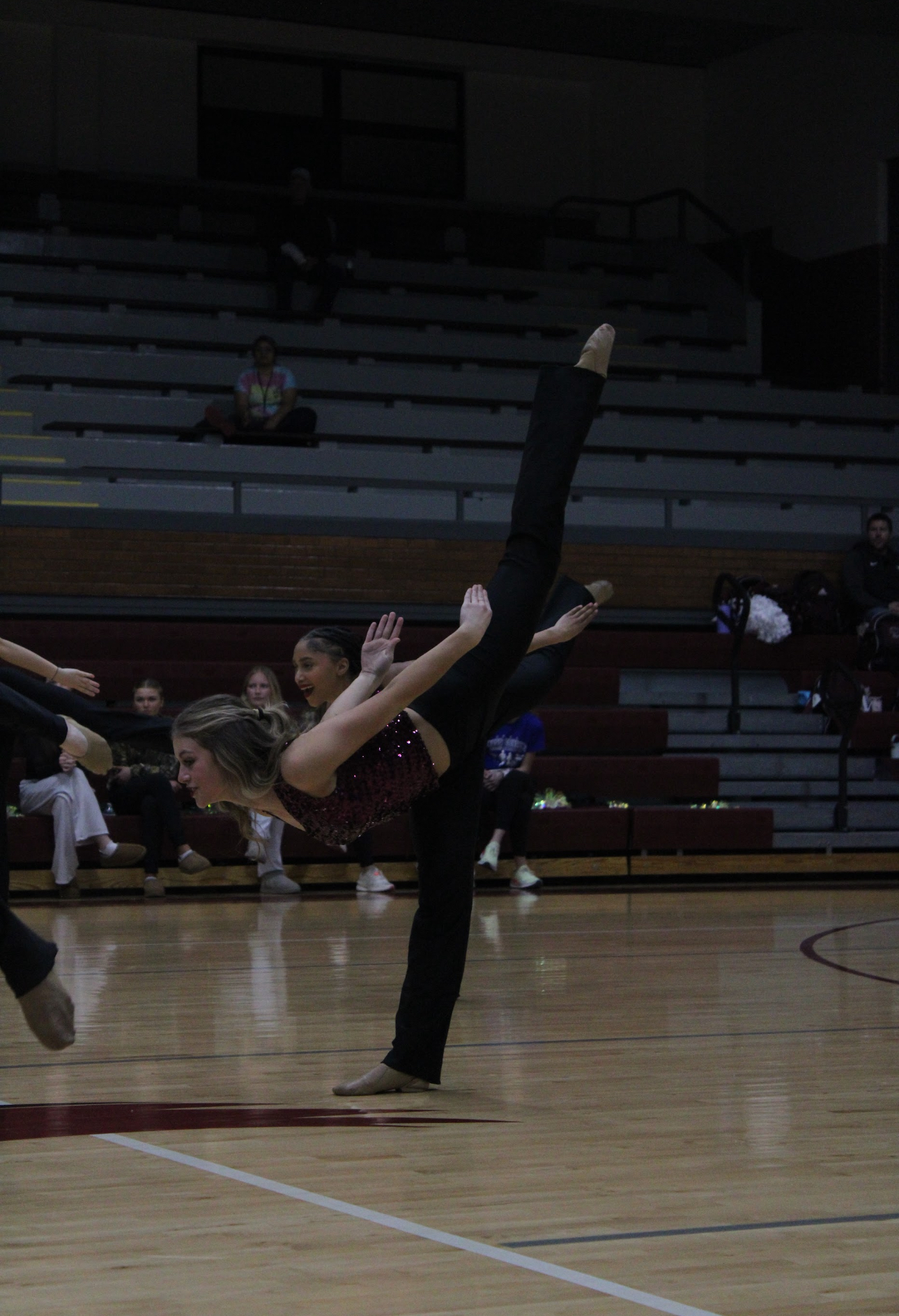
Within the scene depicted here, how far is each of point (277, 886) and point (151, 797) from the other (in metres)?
0.90

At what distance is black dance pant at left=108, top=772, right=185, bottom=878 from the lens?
9109 millimetres

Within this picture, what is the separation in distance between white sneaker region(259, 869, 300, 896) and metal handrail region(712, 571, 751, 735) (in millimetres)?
3549

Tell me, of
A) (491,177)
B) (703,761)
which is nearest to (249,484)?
(703,761)

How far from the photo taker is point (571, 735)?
10.7m

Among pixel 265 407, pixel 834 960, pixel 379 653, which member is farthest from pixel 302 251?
pixel 379 653

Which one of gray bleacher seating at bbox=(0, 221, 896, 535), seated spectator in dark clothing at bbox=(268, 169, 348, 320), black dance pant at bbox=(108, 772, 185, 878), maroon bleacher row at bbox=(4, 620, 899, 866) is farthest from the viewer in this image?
seated spectator in dark clothing at bbox=(268, 169, 348, 320)

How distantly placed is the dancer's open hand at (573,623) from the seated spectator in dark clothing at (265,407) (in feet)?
24.7

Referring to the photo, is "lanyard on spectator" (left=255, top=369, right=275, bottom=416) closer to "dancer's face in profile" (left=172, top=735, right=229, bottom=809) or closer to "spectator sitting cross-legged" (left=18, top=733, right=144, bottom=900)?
"spectator sitting cross-legged" (left=18, top=733, right=144, bottom=900)

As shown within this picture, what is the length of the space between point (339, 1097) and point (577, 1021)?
1429 mm

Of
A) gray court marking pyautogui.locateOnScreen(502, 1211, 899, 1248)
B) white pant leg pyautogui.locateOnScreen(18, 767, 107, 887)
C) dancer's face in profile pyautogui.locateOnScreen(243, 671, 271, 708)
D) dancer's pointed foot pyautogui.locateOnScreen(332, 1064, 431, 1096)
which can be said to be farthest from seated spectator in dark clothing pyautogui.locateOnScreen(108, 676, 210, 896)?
gray court marking pyautogui.locateOnScreen(502, 1211, 899, 1248)

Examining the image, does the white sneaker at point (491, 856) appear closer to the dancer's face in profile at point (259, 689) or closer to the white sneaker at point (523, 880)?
the white sneaker at point (523, 880)

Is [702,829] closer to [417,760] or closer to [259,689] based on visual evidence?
[259,689]

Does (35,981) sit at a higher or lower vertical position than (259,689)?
lower

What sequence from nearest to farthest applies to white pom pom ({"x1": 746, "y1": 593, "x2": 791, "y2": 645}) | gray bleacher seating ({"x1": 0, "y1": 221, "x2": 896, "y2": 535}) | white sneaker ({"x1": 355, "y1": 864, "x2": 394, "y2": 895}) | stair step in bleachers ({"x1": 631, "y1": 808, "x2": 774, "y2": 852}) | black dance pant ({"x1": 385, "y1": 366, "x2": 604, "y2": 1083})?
black dance pant ({"x1": 385, "y1": 366, "x2": 604, "y2": 1083}) < white sneaker ({"x1": 355, "y1": 864, "x2": 394, "y2": 895}) < stair step in bleachers ({"x1": 631, "y1": 808, "x2": 774, "y2": 852}) < white pom pom ({"x1": 746, "y1": 593, "x2": 791, "y2": 645}) < gray bleacher seating ({"x1": 0, "y1": 221, "x2": 896, "y2": 535})
